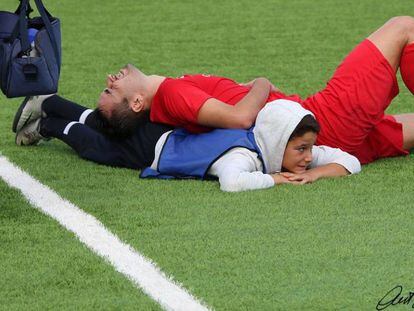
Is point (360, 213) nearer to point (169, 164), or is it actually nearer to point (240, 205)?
point (240, 205)

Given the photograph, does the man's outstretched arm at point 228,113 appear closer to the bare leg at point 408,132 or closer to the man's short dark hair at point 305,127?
the man's short dark hair at point 305,127

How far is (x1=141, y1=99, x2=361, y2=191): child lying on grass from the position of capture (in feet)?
20.2

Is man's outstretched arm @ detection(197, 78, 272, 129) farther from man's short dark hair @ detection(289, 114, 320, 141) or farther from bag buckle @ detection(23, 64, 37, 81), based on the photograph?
bag buckle @ detection(23, 64, 37, 81)

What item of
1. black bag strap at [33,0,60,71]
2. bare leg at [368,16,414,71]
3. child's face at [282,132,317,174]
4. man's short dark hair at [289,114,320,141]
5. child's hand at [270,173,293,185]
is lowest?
child's hand at [270,173,293,185]

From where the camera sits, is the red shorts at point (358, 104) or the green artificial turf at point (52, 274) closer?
the green artificial turf at point (52, 274)

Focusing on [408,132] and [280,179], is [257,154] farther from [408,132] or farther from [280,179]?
[408,132]

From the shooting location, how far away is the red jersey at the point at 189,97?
6.31 meters

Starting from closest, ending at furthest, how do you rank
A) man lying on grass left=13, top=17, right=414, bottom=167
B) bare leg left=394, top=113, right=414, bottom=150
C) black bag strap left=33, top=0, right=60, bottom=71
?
black bag strap left=33, top=0, right=60, bottom=71
man lying on grass left=13, top=17, right=414, bottom=167
bare leg left=394, top=113, right=414, bottom=150

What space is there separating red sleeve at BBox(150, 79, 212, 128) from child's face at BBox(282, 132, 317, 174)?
1.63ft

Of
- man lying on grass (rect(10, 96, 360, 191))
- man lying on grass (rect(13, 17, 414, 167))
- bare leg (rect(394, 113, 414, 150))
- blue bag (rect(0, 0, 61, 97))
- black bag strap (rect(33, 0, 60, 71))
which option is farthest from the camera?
bare leg (rect(394, 113, 414, 150))

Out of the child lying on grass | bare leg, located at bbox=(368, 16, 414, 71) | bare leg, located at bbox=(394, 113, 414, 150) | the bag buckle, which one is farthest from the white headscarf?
the bag buckle

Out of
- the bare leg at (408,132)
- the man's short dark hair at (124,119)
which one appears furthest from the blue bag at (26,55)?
the bare leg at (408,132)

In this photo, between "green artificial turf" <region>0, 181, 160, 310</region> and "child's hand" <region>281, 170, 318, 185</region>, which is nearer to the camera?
"green artificial turf" <region>0, 181, 160, 310</region>

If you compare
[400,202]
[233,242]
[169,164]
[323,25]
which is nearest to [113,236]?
[233,242]
